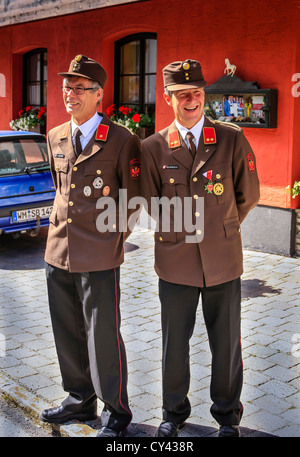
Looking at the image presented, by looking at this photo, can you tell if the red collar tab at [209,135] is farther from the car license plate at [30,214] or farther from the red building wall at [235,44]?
the car license plate at [30,214]

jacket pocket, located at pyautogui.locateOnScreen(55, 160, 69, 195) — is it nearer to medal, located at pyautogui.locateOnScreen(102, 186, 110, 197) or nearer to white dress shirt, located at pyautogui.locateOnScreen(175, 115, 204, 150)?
medal, located at pyautogui.locateOnScreen(102, 186, 110, 197)

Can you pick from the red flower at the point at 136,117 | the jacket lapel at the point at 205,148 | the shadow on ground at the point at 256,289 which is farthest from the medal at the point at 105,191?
the red flower at the point at 136,117

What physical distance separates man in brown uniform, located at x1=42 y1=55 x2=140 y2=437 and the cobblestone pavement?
42 centimetres

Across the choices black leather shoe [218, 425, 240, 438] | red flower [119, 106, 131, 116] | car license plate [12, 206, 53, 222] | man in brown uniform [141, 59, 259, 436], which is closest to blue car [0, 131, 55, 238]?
car license plate [12, 206, 53, 222]

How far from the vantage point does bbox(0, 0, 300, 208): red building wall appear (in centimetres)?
808

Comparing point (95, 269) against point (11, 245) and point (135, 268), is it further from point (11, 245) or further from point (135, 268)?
point (11, 245)

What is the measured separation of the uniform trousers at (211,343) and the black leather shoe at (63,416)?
566 millimetres

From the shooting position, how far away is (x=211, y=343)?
385 centimetres

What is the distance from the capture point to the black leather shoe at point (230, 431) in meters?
3.79
